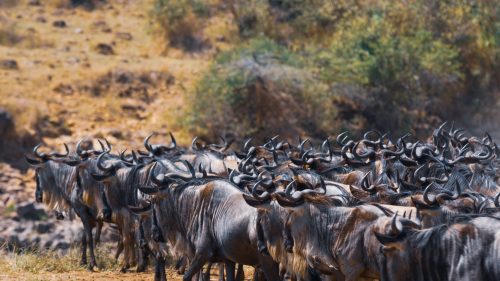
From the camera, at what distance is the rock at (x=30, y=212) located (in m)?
21.3

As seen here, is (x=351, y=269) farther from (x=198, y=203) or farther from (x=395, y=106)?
(x=395, y=106)

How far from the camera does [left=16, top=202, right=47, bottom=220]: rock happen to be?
2127 cm

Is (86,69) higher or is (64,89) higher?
(86,69)

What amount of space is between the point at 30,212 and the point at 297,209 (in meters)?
12.8

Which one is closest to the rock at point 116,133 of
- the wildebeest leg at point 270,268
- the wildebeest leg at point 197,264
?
the wildebeest leg at point 197,264

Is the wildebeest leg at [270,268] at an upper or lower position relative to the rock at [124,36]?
lower

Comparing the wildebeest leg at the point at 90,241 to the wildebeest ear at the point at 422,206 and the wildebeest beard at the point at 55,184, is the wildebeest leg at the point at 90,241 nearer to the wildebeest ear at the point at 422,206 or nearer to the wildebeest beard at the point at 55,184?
the wildebeest beard at the point at 55,184

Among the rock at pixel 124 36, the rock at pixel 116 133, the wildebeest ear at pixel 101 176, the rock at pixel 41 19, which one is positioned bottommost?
the wildebeest ear at pixel 101 176

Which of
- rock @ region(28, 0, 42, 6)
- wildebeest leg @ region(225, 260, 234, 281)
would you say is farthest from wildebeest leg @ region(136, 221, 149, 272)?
rock @ region(28, 0, 42, 6)

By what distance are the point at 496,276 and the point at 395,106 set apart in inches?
814

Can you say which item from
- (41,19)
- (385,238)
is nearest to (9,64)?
(41,19)

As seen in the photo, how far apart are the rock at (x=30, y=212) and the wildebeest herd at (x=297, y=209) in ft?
16.5

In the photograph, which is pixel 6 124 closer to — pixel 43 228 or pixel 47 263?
pixel 43 228

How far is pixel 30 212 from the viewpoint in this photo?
2136 centimetres
